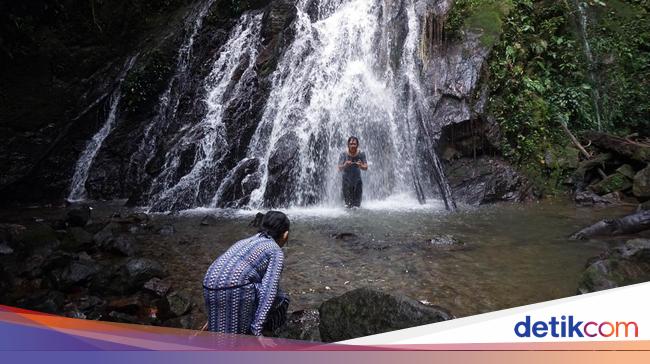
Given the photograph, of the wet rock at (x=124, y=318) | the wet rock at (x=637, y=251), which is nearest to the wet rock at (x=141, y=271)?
the wet rock at (x=124, y=318)

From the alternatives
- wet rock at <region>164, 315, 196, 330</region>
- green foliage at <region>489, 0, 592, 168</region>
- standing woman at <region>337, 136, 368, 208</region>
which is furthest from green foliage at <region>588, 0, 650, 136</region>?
wet rock at <region>164, 315, 196, 330</region>

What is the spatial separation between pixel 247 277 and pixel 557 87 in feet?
41.7

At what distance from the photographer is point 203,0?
51.9ft

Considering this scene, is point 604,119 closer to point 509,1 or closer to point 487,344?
point 509,1

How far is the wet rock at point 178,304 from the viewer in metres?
4.81

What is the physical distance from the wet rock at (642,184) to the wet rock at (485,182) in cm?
213

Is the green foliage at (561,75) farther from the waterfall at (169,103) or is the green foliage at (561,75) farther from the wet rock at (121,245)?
the wet rock at (121,245)

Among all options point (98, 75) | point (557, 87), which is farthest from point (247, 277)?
point (98, 75)

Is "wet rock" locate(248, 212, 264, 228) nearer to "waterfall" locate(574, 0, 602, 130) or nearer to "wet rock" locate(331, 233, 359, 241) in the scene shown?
"wet rock" locate(331, 233, 359, 241)

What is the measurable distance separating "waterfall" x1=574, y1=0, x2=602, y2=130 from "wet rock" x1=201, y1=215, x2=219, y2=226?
10841 millimetres

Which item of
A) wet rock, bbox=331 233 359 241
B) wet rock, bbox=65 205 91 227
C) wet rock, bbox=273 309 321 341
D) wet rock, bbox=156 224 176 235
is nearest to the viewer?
wet rock, bbox=273 309 321 341

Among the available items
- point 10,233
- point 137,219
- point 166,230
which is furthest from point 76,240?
point 137,219

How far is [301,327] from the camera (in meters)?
4.27

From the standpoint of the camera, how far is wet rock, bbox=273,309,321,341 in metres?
4.04
